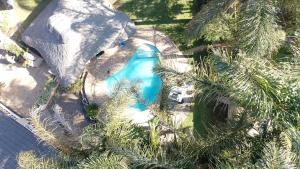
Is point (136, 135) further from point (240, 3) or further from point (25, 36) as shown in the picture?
point (25, 36)

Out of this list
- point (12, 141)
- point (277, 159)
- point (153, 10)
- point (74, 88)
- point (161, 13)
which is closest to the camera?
point (277, 159)

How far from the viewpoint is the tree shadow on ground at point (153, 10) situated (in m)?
18.1

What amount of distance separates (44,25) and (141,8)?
435cm

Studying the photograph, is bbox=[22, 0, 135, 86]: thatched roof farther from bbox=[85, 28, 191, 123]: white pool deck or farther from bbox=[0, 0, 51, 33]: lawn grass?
bbox=[0, 0, 51, 33]: lawn grass

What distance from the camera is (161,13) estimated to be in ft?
59.9

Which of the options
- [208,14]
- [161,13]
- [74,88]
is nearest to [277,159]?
[208,14]

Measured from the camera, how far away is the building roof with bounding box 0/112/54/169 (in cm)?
1448

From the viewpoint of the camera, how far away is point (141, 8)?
60.8 feet

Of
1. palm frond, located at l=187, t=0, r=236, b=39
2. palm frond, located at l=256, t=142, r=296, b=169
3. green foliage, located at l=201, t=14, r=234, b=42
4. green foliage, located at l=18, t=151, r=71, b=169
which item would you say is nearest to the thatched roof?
green foliage, located at l=201, t=14, r=234, b=42

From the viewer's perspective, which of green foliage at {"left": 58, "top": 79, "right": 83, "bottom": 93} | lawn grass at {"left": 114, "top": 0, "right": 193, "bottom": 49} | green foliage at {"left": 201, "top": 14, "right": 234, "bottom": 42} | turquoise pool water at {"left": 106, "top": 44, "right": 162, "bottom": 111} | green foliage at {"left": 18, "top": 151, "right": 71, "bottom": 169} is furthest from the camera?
lawn grass at {"left": 114, "top": 0, "right": 193, "bottom": 49}

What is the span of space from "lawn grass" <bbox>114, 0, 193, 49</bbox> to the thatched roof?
1.64 metres

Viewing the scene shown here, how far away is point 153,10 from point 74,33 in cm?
412

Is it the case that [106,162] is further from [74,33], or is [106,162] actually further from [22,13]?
[22,13]

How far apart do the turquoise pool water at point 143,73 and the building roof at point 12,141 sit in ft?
11.2
